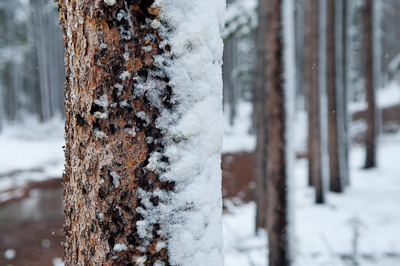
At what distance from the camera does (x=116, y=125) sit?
77cm

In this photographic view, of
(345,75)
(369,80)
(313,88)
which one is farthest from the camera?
(369,80)

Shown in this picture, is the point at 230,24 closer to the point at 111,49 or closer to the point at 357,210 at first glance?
the point at 357,210

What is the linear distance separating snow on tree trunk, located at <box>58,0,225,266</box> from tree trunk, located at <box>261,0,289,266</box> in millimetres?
2718

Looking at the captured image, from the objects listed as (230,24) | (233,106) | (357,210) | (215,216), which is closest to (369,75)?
(357,210)

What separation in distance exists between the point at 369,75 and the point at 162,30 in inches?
400

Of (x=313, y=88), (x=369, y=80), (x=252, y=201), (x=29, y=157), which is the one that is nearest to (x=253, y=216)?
(x=252, y=201)

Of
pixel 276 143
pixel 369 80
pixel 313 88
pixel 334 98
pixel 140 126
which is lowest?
pixel 276 143

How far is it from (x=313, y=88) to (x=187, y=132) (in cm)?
697

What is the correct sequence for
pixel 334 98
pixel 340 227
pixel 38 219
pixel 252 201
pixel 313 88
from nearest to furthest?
pixel 340 227
pixel 38 219
pixel 313 88
pixel 334 98
pixel 252 201

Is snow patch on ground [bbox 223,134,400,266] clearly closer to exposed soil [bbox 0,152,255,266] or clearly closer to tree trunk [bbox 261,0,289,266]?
tree trunk [bbox 261,0,289,266]

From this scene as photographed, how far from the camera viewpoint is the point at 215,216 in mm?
890

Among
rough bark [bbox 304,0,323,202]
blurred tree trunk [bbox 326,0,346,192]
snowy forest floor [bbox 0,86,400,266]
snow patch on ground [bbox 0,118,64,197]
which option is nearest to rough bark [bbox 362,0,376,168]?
snowy forest floor [bbox 0,86,400,266]

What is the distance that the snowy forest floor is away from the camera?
4.09 meters

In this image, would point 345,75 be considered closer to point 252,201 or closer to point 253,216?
point 252,201
